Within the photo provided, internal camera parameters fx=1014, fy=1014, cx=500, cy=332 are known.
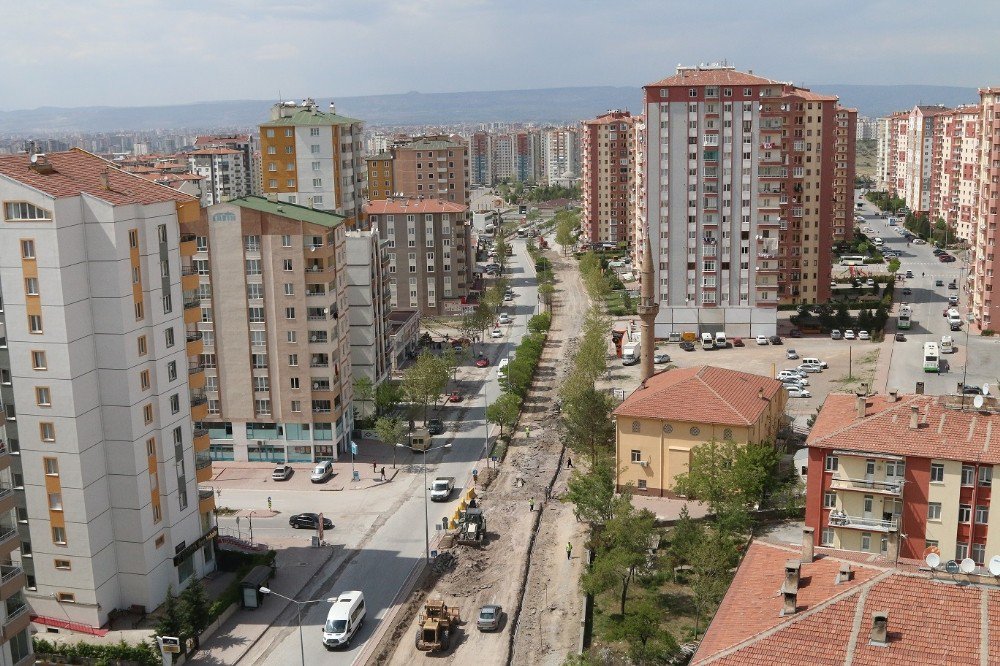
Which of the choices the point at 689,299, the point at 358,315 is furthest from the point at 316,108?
the point at 689,299

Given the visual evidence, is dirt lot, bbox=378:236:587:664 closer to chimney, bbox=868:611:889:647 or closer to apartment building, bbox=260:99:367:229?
chimney, bbox=868:611:889:647

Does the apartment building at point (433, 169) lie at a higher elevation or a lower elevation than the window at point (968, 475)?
higher

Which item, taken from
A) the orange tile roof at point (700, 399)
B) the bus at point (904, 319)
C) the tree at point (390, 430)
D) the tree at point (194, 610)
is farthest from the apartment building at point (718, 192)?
the tree at point (194, 610)

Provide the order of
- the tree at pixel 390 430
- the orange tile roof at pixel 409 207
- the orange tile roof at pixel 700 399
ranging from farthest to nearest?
the orange tile roof at pixel 409 207, the tree at pixel 390 430, the orange tile roof at pixel 700 399

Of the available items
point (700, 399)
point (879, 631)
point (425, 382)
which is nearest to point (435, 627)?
point (879, 631)

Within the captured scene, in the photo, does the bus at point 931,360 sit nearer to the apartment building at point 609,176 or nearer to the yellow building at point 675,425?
the yellow building at point 675,425

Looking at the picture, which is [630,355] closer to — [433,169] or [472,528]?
[472,528]
